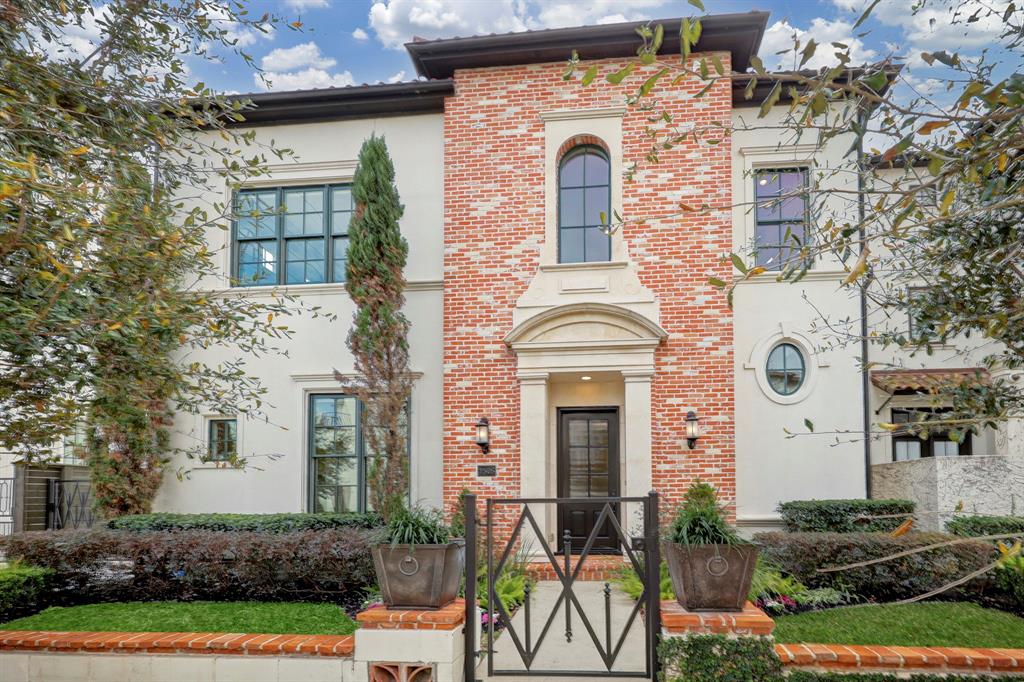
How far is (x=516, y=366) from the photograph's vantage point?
36.0 ft

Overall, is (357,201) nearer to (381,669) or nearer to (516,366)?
(516,366)

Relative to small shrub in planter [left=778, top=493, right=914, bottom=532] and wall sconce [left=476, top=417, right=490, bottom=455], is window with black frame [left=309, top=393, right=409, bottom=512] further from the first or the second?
small shrub in planter [left=778, top=493, right=914, bottom=532]

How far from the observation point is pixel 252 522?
10.6 m

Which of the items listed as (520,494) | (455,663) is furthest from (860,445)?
(455,663)

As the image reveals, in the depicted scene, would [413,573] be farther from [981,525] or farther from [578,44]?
[578,44]

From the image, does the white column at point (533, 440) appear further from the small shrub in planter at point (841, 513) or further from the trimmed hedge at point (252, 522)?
the small shrub in planter at point (841, 513)

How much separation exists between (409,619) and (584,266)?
6850 mm

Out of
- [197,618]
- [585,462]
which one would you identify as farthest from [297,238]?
[197,618]

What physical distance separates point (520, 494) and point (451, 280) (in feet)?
11.0

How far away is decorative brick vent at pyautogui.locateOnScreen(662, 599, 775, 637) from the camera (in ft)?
16.0

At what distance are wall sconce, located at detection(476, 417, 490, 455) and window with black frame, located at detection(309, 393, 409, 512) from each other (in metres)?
2.04

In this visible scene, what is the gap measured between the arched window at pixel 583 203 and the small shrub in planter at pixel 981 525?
573 cm

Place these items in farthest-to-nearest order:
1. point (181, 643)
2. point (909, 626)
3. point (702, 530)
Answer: point (909, 626), point (181, 643), point (702, 530)

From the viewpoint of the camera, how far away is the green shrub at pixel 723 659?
4.78 m
